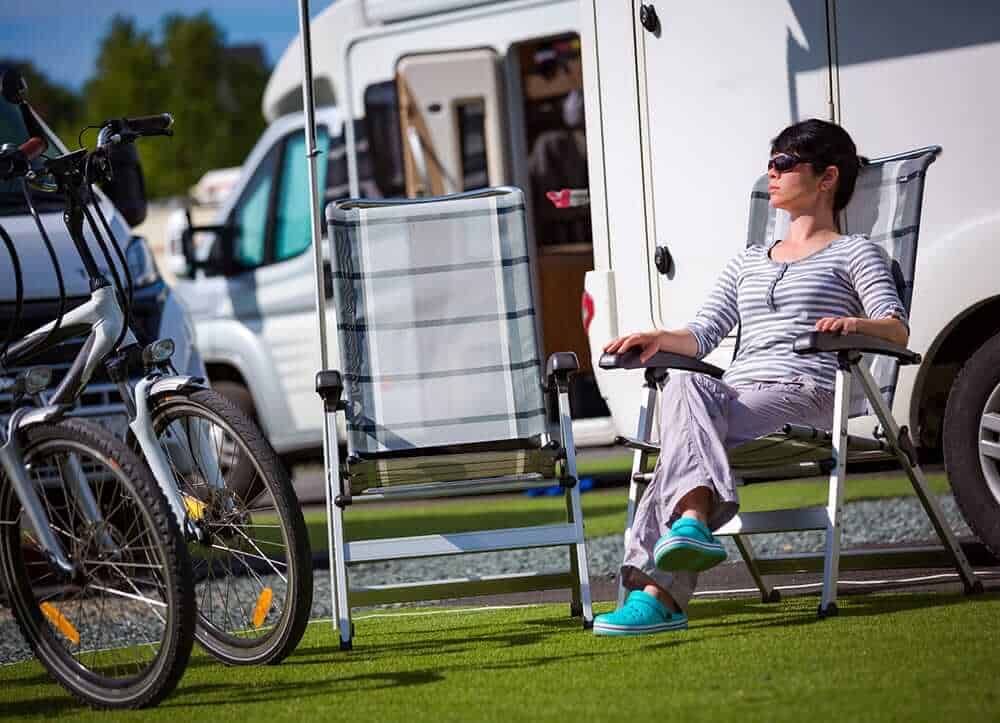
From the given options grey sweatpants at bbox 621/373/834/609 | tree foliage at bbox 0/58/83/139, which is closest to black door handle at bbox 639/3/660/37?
grey sweatpants at bbox 621/373/834/609

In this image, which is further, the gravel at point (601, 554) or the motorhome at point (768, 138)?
the gravel at point (601, 554)

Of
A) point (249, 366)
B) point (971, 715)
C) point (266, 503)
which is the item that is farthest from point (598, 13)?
point (249, 366)

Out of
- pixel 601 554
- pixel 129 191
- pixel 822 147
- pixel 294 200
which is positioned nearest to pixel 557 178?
pixel 294 200

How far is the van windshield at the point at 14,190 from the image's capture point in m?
5.76

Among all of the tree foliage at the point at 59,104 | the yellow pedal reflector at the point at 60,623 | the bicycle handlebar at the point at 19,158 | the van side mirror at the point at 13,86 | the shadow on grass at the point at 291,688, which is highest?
the tree foliage at the point at 59,104

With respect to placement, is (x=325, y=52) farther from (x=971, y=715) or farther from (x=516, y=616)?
(x=971, y=715)

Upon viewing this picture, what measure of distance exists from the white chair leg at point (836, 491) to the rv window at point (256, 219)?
5188 millimetres

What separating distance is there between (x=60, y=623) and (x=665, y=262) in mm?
2371

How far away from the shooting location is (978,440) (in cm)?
454

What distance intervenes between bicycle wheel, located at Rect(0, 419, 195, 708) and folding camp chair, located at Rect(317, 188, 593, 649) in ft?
2.65

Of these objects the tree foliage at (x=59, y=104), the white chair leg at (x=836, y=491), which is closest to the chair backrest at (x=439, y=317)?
the white chair leg at (x=836, y=491)

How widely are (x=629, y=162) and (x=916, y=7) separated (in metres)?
1.05

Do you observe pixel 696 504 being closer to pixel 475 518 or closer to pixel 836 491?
pixel 836 491

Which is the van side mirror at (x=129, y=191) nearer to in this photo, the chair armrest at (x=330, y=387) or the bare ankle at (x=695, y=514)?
the chair armrest at (x=330, y=387)
